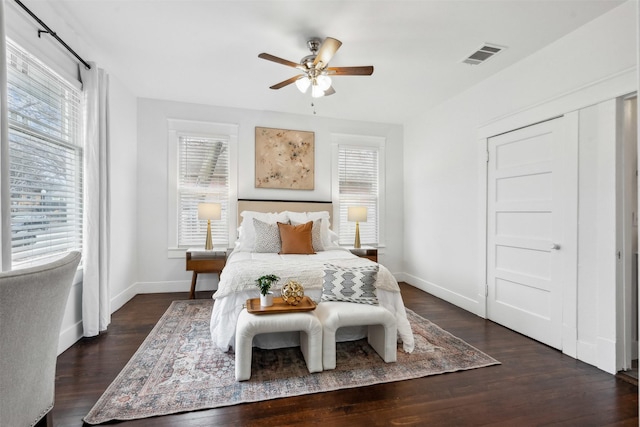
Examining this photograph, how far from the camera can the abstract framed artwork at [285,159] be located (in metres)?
4.63

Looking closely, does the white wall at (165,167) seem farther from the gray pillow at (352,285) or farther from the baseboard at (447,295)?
the gray pillow at (352,285)

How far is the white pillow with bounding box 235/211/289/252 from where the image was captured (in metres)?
3.78

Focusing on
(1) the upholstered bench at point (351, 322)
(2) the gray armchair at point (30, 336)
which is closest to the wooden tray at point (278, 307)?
(1) the upholstered bench at point (351, 322)

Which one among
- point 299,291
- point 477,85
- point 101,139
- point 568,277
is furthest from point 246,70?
point 568,277

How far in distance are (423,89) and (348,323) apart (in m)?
3.08

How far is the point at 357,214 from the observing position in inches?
182

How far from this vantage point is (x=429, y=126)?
14.9ft

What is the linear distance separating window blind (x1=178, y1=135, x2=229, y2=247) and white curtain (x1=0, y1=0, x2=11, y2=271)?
2.58 meters

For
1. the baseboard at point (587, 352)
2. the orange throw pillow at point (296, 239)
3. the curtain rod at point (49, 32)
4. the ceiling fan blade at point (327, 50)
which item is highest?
the curtain rod at point (49, 32)

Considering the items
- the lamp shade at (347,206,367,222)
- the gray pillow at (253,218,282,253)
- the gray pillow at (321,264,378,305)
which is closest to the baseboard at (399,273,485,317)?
the lamp shade at (347,206,367,222)

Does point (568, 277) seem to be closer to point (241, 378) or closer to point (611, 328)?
point (611, 328)

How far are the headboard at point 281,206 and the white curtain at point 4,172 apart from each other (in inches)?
109

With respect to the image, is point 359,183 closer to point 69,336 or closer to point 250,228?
point 250,228

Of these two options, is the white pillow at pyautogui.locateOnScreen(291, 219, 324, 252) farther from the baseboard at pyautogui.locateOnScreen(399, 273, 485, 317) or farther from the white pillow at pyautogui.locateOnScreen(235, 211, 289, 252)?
the baseboard at pyautogui.locateOnScreen(399, 273, 485, 317)
